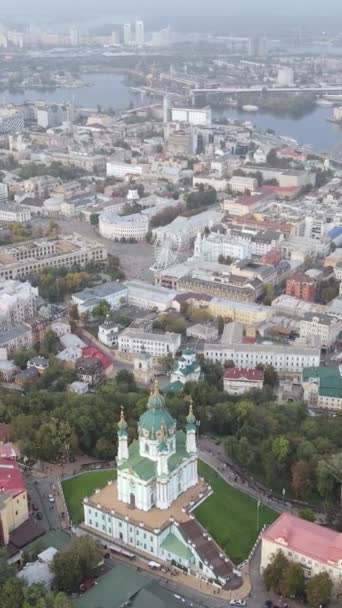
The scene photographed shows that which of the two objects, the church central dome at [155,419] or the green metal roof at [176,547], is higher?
the church central dome at [155,419]

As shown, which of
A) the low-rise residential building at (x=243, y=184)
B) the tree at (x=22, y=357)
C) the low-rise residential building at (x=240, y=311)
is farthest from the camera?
the low-rise residential building at (x=243, y=184)

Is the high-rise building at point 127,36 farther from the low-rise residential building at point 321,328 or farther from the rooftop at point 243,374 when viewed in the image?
the rooftop at point 243,374

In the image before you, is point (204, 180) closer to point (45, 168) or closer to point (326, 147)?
point (45, 168)

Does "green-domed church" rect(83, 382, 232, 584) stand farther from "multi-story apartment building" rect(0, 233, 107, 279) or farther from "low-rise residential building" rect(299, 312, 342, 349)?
"multi-story apartment building" rect(0, 233, 107, 279)

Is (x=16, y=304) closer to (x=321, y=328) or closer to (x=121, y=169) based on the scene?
(x=321, y=328)

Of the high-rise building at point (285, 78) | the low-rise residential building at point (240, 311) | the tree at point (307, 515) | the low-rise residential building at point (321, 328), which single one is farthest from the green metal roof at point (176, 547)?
the high-rise building at point (285, 78)

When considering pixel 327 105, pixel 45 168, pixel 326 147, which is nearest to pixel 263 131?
pixel 326 147
